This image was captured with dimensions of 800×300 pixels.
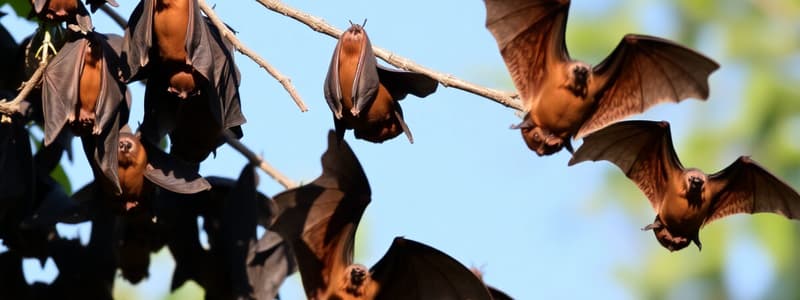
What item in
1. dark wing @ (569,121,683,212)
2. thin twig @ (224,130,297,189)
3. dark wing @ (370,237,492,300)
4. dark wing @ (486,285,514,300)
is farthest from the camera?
thin twig @ (224,130,297,189)

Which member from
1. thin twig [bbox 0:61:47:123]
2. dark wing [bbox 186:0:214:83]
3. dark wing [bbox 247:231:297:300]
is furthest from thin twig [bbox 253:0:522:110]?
dark wing [bbox 247:231:297:300]

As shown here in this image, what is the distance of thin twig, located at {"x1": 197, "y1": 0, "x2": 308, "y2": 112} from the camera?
238 cm

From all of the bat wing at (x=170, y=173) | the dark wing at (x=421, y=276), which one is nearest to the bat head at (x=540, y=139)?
the dark wing at (x=421, y=276)

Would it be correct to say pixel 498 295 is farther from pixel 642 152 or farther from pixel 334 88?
pixel 334 88

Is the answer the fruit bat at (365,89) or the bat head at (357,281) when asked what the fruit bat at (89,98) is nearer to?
the fruit bat at (365,89)

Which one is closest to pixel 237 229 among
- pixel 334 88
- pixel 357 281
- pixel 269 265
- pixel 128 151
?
pixel 269 265

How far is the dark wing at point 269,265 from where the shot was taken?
323 cm

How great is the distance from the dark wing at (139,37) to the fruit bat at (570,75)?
67 cm

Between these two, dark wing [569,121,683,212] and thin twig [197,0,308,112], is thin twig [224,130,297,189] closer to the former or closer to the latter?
thin twig [197,0,308,112]

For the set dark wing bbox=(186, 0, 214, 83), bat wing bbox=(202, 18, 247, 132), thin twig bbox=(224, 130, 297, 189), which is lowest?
thin twig bbox=(224, 130, 297, 189)

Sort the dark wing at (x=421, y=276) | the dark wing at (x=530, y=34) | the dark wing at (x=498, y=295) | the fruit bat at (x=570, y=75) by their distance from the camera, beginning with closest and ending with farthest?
the fruit bat at (x=570, y=75)
the dark wing at (x=530, y=34)
the dark wing at (x=421, y=276)
the dark wing at (x=498, y=295)

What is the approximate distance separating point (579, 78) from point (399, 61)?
0.35 metres

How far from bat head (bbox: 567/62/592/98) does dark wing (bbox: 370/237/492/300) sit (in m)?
0.52

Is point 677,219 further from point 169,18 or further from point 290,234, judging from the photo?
point 169,18
